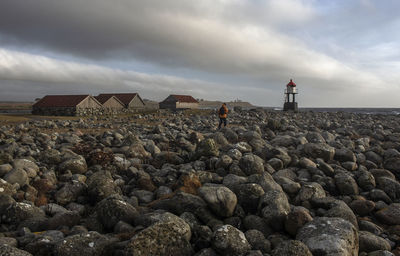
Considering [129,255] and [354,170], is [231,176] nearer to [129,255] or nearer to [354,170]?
[129,255]

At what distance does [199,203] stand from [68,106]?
40.2 m

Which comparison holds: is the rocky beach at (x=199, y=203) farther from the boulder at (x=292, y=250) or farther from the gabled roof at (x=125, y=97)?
the gabled roof at (x=125, y=97)

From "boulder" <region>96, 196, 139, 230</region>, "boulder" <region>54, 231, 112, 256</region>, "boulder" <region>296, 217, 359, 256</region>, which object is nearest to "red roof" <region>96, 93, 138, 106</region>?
"boulder" <region>96, 196, 139, 230</region>

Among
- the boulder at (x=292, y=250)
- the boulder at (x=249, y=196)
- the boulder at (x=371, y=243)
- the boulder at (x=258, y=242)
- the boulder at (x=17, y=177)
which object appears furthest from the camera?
A: the boulder at (x=17, y=177)

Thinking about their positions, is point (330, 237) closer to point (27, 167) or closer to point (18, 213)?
point (18, 213)

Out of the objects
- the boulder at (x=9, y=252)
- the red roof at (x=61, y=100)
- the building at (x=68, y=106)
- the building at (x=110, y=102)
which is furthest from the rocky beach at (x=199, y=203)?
the building at (x=110, y=102)

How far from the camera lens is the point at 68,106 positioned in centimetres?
4125

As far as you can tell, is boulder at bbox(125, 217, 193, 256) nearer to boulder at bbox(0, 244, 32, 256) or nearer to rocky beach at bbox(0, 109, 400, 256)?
rocky beach at bbox(0, 109, 400, 256)

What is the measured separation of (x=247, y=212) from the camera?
6316mm

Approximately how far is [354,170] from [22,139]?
1437 centimetres

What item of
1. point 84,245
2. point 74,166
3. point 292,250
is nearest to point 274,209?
point 292,250

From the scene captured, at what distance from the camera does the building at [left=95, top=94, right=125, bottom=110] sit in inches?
1876

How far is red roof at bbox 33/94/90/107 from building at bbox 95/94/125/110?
16.1ft

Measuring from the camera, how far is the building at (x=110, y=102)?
156 feet
